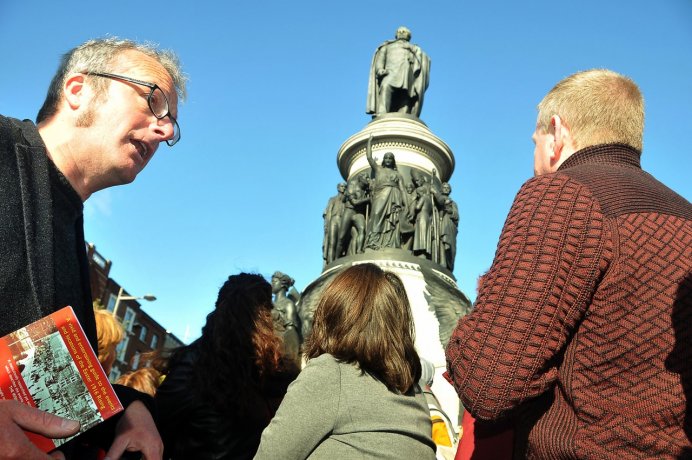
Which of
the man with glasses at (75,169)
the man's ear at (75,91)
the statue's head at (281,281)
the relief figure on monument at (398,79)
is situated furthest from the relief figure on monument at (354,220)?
the man's ear at (75,91)

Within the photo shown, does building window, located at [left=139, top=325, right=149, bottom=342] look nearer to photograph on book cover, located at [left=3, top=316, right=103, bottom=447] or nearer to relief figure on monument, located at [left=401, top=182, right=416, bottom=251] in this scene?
relief figure on monument, located at [left=401, top=182, right=416, bottom=251]

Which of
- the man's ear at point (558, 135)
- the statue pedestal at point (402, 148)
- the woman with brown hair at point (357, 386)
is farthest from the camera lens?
the statue pedestal at point (402, 148)

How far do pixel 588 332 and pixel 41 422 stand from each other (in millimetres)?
1407

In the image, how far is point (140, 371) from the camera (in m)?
4.30

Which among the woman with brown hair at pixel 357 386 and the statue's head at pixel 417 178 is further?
the statue's head at pixel 417 178

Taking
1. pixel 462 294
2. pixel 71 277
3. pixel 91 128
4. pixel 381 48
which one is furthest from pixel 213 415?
pixel 381 48

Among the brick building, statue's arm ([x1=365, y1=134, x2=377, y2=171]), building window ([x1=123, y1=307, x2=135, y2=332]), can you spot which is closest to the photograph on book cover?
statue's arm ([x1=365, y1=134, x2=377, y2=171])

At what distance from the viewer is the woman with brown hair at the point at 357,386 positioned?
2156 mm

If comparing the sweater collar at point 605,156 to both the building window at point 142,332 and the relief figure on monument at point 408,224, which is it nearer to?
the relief figure on monument at point 408,224

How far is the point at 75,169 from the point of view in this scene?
1992 millimetres

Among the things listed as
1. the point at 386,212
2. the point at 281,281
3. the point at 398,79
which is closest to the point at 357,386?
the point at 386,212

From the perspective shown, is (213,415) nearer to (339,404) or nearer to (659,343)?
(339,404)

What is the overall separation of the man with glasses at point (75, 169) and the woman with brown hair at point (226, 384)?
1.01 m

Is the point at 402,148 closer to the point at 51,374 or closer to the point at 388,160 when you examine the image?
the point at 388,160
